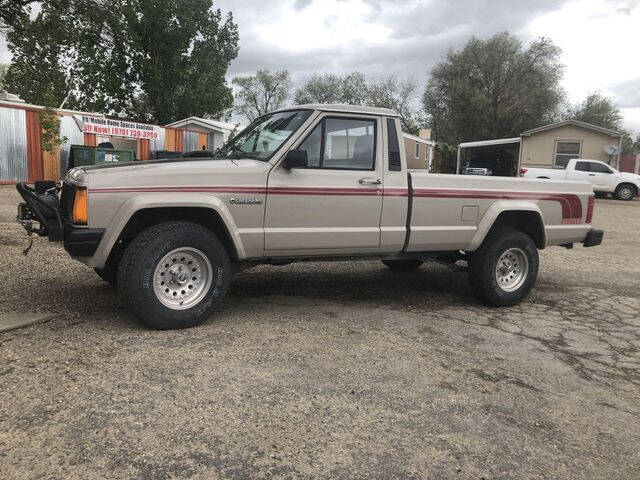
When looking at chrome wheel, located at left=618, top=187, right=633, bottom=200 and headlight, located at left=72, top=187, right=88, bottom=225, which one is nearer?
headlight, located at left=72, top=187, right=88, bottom=225

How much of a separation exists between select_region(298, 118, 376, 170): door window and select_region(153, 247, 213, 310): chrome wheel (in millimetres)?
1313

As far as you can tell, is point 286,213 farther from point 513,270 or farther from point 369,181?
point 513,270

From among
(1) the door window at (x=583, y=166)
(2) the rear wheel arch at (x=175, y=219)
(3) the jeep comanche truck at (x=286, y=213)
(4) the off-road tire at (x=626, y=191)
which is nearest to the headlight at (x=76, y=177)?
(3) the jeep comanche truck at (x=286, y=213)

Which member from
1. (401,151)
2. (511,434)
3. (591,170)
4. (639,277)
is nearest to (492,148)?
(591,170)

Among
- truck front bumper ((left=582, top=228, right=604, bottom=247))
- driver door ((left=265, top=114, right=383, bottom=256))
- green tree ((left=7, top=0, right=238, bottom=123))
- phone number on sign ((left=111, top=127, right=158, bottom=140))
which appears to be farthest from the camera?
green tree ((left=7, top=0, right=238, bottom=123))

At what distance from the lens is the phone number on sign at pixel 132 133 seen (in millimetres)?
21422

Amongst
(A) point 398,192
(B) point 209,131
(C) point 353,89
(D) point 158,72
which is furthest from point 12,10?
(C) point 353,89

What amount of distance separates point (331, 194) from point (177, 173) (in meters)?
1.36

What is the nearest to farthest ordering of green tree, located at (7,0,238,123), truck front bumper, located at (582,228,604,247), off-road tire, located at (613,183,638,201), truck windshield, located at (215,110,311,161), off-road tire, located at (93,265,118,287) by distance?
truck windshield, located at (215,110,311,161)
off-road tire, located at (93,265,118,287)
truck front bumper, located at (582,228,604,247)
off-road tire, located at (613,183,638,201)
green tree, located at (7,0,238,123)

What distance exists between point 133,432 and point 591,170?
2442cm

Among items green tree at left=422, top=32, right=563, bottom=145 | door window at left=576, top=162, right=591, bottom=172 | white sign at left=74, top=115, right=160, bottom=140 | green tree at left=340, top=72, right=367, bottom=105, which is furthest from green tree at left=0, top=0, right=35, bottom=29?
green tree at left=340, top=72, right=367, bottom=105

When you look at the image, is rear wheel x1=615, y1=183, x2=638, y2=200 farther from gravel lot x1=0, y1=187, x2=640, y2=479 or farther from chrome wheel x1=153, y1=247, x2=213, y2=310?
chrome wheel x1=153, y1=247, x2=213, y2=310

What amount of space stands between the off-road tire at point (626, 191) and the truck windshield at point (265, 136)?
22.7 meters

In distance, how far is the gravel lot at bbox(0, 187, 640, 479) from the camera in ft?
8.68
